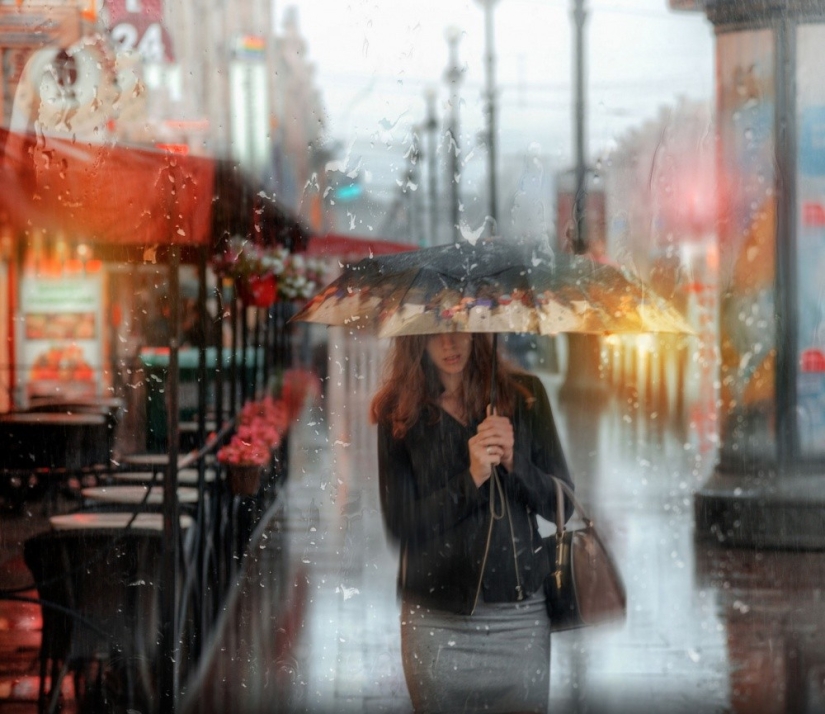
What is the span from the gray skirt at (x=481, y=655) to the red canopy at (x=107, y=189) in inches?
78.7

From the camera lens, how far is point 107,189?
4.47 m

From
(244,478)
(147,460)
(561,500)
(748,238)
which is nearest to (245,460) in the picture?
(244,478)

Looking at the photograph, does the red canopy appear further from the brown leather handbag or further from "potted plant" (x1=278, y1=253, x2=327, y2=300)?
the brown leather handbag

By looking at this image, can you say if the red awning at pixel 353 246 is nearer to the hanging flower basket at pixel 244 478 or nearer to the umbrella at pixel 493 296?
the umbrella at pixel 493 296

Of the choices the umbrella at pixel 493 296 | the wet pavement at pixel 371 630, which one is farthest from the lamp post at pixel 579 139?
the umbrella at pixel 493 296

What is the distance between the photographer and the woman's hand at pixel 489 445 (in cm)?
308

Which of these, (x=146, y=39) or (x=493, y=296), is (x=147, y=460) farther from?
(x=493, y=296)

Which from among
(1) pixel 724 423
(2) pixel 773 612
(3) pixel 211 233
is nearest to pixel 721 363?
(1) pixel 724 423

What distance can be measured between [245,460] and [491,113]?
7.17ft

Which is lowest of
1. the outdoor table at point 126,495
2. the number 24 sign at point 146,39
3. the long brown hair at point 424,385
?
the outdoor table at point 126,495

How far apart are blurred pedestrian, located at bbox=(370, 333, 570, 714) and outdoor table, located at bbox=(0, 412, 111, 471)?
2.57m

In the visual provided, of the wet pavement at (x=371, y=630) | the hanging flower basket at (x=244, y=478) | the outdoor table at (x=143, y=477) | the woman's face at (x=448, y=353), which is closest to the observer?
→ the woman's face at (x=448, y=353)

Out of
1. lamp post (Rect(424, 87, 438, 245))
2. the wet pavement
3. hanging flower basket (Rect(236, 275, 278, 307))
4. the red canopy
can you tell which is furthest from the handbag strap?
hanging flower basket (Rect(236, 275, 278, 307))

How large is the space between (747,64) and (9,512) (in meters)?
4.61
